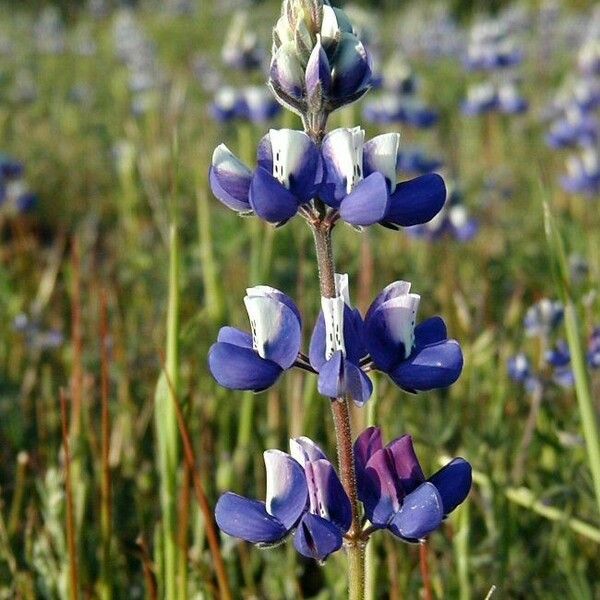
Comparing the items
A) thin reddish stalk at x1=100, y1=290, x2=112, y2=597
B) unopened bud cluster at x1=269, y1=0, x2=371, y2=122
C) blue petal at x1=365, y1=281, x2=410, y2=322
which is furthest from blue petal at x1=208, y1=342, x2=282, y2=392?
thin reddish stalk at x1=100, y1=290, x2=112, y2=597

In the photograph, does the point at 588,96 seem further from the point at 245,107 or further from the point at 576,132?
the point at 245,107

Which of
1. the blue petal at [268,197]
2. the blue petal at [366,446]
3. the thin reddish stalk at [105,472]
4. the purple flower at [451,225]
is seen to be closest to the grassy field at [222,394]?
the thin reddish stalk at [105,472]

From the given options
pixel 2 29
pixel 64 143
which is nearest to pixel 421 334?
pixel 64 143

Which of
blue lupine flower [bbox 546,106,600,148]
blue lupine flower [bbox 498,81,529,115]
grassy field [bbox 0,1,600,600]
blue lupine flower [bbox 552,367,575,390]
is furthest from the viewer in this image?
blue lupine flower [bbox 498,81,529,115]

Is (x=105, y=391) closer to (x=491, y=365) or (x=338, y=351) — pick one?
(x=338, y=351)

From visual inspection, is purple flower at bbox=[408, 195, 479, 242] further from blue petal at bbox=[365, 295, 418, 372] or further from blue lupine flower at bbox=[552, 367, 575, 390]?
blue petal at bbox=[365, 295, 418, 372]

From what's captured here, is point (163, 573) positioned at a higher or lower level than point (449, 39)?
lower
